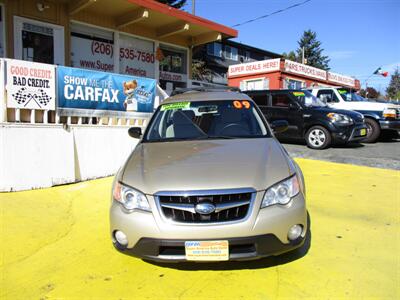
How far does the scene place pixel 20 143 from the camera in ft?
18.3

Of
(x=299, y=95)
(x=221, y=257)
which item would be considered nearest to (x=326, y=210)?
(x=221, y=257)

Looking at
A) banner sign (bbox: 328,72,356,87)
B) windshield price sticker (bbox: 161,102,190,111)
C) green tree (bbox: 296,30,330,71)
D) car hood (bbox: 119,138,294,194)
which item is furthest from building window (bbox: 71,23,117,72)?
green tree (bbox: 296,30,330,71)

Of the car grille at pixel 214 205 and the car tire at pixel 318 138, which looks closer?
the car grille at pixel 214 205

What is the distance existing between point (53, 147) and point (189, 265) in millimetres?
3885

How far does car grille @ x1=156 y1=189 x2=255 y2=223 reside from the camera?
2.62 meters

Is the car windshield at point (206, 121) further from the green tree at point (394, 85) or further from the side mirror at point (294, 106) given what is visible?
the green tree at point (394, 85)

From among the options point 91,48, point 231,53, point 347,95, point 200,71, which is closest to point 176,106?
point 91,48

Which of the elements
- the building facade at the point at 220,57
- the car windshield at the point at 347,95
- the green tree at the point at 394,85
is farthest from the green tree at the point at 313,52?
the car windshield at the point at 347,95

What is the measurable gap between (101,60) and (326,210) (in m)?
8.23

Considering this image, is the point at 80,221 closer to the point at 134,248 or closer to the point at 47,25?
the point at 134,248

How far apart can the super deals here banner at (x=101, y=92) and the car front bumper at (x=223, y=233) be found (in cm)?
418

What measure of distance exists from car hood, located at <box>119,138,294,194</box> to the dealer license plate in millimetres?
405

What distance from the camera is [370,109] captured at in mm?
11453

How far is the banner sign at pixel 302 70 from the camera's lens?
71.2 feet
